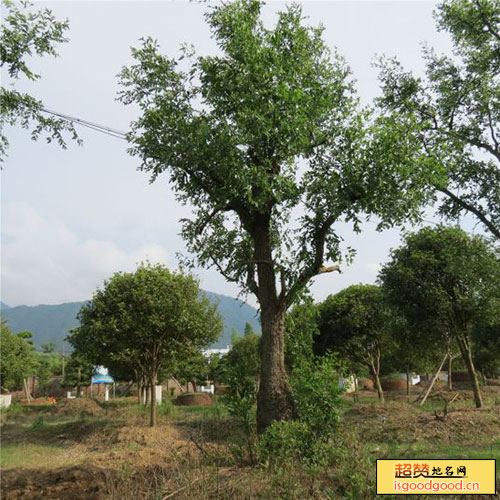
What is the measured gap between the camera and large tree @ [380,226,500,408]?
64.5ft

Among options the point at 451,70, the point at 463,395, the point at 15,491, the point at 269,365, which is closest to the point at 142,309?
the point at 269,365

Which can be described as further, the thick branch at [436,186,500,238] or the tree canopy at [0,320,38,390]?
the tree canopy at [0,320,38,390]

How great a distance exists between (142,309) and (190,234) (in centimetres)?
903

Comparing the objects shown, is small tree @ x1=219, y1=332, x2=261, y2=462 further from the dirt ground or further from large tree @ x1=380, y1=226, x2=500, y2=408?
large tree @ x1=380, y1=226, x2=500, y2=408

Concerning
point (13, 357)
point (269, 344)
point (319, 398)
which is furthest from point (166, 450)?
point (13, 357)

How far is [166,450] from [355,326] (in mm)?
17302

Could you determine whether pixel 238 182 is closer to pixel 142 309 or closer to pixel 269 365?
pixel 269 365

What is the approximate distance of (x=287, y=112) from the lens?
1054cm

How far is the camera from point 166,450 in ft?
46.6

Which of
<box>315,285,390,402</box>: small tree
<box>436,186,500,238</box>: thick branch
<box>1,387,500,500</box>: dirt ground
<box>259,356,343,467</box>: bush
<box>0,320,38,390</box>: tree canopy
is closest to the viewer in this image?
<box>1,387,500,500</box>: dirt ground

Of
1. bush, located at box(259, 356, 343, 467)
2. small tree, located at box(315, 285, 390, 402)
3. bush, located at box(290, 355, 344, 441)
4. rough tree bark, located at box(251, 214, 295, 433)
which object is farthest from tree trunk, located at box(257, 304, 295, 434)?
small tree, located at box(315, 285, 390, 402)

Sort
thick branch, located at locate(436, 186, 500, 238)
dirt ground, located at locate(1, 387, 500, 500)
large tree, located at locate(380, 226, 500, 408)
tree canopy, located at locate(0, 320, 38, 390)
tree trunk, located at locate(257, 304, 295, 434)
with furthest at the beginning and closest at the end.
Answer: tree canopy, located at locate(0, 320, 38, 390), large tree, located at locate(380, 226, 500, 408), thick branch, located at locate(436, 186, 500, 238), tree trunk, located at locate(257, 304, 295, 434), dirt ground, located at locate(1, 387, 500, 500)

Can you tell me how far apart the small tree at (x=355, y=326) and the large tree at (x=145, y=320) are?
10.1 m

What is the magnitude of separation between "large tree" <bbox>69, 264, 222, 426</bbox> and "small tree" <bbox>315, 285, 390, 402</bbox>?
10115mm
